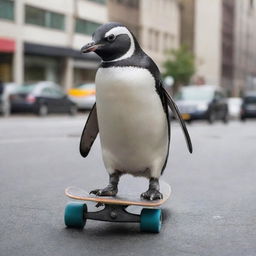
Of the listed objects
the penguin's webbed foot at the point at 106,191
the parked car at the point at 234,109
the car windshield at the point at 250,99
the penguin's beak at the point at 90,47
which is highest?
the penguin's beak at the point at 90,47

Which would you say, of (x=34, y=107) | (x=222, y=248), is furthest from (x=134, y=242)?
(x=34, y=107)

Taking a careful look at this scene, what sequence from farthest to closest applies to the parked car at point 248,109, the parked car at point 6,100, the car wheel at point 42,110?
1. the parked car at point 248,109
2. the car wheel at point 42,110
3. the parked car at point 6,100

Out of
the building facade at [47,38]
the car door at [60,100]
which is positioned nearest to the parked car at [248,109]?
the car door at [60,100]

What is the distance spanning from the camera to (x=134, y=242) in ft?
16.3

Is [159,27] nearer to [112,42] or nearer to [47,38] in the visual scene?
[47,38]

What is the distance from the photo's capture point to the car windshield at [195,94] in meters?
28.0

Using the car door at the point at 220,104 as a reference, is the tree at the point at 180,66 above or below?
above

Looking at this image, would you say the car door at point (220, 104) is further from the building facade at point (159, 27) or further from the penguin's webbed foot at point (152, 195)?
the building facade at point (159, 27)

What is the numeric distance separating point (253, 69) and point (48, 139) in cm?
9180

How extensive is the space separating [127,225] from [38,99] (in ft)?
76.1

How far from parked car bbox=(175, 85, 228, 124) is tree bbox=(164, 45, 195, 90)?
27790 millimetres

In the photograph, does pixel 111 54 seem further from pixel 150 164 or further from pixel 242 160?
pixel 242 160

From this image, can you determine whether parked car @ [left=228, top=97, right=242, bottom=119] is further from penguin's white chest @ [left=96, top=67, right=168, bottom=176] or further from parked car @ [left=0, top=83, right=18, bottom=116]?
penguin's white chest @ [left=96, top=67, right=168, bottom=176]

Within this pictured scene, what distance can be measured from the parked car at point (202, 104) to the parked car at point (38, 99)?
5220mm
